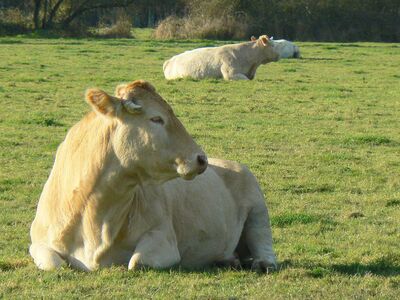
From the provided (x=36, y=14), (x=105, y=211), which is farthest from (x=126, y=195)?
(x=36, y=14)

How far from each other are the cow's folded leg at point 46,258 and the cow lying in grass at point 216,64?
1869 cm

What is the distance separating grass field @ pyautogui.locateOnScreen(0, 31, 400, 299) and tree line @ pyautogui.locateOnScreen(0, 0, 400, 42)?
2461 centimetres

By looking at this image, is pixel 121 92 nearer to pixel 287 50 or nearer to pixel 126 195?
pixel 126 195

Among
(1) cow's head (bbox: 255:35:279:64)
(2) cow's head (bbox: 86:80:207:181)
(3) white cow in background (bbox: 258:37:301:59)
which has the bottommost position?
(3) white cow in background (bbox: 258:37:301:59)

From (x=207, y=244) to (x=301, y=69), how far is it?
2339cm

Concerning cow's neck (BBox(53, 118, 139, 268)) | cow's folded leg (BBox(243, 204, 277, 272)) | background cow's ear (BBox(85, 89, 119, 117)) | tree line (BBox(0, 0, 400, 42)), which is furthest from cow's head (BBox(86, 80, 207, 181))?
tree line (BBox(0, 0, 400, 42))

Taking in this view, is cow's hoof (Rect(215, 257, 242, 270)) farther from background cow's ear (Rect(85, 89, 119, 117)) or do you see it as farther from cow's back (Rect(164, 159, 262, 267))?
background cow's ear (Rect(85, 89, 119, 117))

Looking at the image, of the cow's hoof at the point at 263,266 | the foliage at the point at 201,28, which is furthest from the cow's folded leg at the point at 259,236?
the foliage at the point at 201,28

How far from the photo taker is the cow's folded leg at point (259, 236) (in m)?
7.43

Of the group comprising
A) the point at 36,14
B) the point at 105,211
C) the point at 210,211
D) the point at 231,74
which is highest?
the point at 105,211

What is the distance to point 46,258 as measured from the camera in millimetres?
6805

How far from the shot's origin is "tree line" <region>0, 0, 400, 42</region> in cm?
5559

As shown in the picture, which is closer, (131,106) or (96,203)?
(131,106)

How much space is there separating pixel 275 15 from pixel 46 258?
51.9 meters
